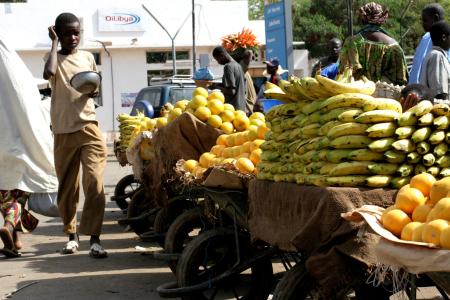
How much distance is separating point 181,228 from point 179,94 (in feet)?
36.7

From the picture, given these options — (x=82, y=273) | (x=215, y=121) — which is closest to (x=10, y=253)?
(x=82, y=273)

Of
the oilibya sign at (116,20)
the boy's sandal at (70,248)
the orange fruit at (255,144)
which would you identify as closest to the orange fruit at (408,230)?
the orange fruit at (255,144)

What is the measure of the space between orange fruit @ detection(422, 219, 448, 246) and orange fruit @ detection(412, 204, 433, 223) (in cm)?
23

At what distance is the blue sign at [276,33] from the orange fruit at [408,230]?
8645 mm

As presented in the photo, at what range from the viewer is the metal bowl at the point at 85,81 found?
8.35m

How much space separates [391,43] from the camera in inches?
303

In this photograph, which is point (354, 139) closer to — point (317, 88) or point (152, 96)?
point (317, 88)

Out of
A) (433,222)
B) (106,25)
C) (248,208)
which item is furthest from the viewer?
(106,25)

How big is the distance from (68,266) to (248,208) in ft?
9.88

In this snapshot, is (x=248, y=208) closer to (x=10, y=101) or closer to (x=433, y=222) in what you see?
(x=433, y=222)

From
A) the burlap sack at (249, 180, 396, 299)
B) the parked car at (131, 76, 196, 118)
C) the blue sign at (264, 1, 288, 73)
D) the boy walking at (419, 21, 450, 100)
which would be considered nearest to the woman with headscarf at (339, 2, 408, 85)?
the boy walking at (419, 21, 450, 100)

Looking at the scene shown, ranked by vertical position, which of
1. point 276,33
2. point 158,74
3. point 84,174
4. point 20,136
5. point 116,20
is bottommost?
point 158,74

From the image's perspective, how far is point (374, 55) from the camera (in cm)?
766

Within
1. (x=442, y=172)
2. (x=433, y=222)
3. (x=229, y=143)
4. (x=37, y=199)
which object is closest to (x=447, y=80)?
(x=229, y=143)
